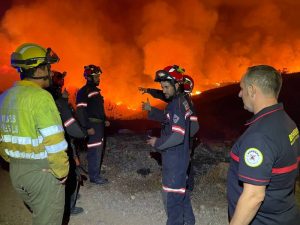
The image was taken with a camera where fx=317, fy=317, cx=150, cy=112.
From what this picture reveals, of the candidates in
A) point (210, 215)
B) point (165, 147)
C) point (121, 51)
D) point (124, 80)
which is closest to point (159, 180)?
point (210, 215)

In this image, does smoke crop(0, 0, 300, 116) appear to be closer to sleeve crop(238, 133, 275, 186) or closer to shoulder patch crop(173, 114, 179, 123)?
shoulder patch crop(173, 114, 179, 123)

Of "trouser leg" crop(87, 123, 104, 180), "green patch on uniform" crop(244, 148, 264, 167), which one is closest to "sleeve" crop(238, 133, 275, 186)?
"green patch on uniform" crop(244, 148, 264, 167)

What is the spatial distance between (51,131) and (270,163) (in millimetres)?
2247

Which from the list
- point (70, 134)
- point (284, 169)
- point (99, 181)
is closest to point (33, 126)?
point (70, 134)

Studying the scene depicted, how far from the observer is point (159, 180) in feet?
24.3

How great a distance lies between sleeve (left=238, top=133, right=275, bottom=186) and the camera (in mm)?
2434

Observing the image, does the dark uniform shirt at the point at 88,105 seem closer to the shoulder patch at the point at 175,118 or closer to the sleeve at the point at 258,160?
the shoulder patch at the point at 175,118

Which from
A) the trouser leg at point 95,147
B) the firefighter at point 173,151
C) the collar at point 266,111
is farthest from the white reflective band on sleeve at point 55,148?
the trouser leg at point 95,147

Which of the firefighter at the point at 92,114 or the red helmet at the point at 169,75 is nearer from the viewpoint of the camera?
the red helmet at the point at 169,75

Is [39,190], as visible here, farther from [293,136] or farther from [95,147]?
[95,147]

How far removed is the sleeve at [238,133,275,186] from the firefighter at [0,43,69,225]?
2.05m

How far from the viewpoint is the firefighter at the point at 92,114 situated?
6.83 meters

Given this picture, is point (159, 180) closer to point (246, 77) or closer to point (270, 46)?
point (246, 77)

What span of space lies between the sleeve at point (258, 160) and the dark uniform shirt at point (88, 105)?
187 inches
